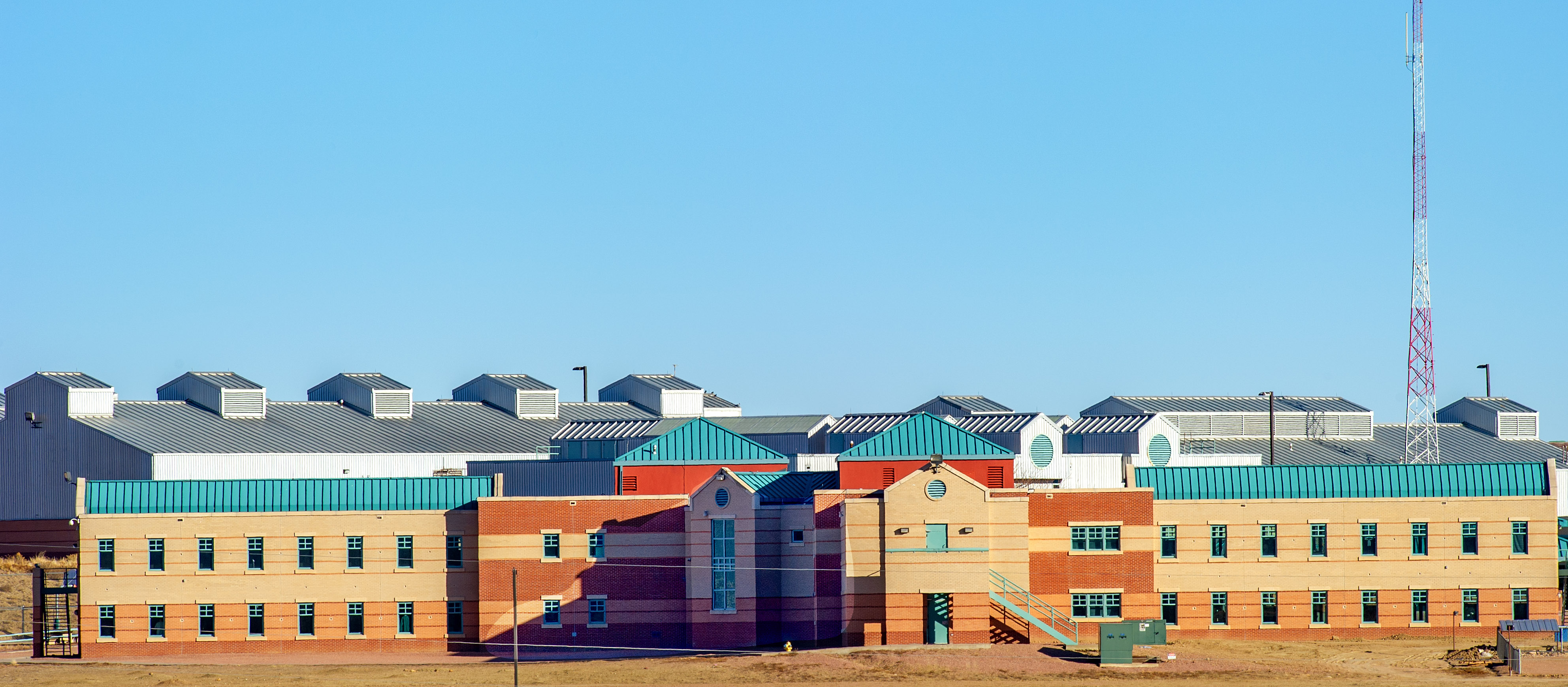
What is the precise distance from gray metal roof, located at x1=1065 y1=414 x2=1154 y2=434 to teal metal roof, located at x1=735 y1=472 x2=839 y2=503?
3761 cm

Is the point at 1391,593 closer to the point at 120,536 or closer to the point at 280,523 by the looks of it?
the point at 280,523

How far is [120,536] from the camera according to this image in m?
76.2

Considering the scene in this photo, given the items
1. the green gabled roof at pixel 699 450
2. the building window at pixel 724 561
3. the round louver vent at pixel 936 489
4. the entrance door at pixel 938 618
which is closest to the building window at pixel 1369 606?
the entrance door at pixel 938 618

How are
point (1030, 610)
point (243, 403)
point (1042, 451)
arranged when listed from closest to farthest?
point (1030, 610) → point (1042, 451) → point (243, 403)

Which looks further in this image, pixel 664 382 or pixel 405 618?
pixel 664 382

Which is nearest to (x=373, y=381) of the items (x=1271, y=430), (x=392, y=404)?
(x=392, y=404)

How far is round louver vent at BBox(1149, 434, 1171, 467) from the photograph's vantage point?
111 meters

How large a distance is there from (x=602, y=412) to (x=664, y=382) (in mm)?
5702

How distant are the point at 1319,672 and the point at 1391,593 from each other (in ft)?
34.6

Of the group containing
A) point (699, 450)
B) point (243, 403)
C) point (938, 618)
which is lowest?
point (938, 618)

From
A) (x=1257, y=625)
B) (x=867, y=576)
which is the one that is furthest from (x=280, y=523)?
(x=1257, y=625)

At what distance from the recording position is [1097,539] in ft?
246

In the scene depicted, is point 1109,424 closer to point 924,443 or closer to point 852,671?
point 924,443

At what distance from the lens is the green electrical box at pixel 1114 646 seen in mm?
68750
